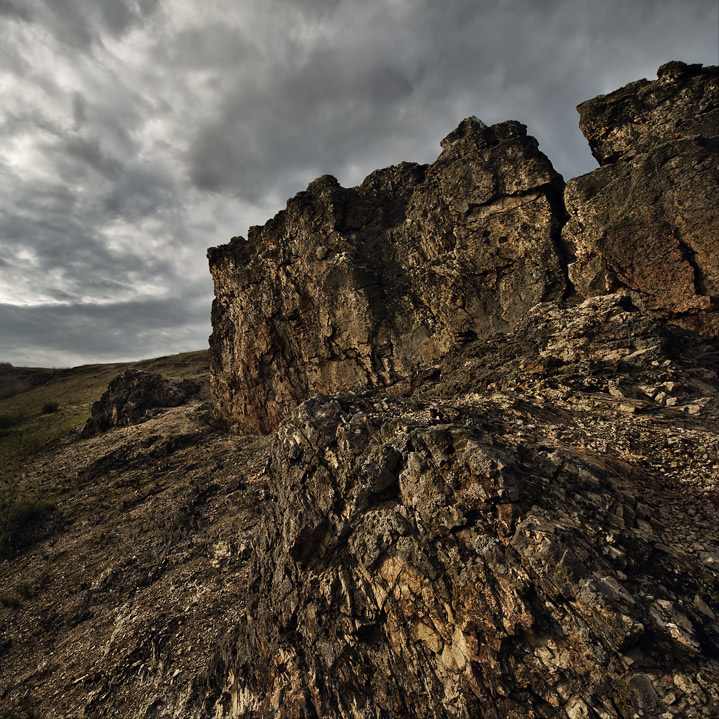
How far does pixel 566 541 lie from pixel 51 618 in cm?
3192

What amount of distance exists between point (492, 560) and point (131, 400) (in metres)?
60.6

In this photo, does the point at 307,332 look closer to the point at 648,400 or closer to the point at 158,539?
the point at 158,539

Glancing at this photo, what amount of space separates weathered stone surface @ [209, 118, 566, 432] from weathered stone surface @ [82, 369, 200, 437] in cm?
1421

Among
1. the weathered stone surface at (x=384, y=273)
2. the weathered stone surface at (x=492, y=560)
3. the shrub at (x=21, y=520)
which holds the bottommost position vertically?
the shrub at (x=21, y=520)

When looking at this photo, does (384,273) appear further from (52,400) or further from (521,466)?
(52,400)

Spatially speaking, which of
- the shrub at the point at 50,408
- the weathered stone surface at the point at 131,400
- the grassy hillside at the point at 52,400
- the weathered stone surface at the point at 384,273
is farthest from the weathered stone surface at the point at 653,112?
the shrub at the point at 50,408

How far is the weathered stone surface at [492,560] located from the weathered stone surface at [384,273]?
12306mm

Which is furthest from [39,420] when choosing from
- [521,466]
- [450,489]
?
[521,466]

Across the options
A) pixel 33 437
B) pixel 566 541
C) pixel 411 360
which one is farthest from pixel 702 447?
pixel 33 437

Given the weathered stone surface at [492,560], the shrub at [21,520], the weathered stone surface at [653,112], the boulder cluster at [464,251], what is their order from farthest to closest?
1. the shrub at [21,520]
2. the weathered stone surface at [653,112]
3. the boulder cluster at [464,251]
4. the weathered stone surface at [492,560]

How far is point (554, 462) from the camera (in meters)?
13.2

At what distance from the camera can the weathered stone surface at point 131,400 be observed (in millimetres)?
54000

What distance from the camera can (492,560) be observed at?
11094 millimetres

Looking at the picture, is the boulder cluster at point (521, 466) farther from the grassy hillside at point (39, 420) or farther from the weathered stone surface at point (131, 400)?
the weathered stone surface at point (131, 400)
